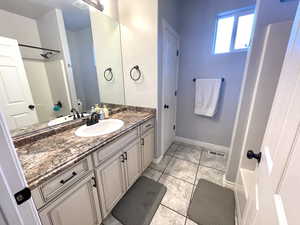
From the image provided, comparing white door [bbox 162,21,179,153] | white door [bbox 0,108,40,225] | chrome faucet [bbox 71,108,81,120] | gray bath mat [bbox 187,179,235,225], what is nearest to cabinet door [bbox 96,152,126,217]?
white door [bbox 0,108,40,225]

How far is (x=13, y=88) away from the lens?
3.24 ft

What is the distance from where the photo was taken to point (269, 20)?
44.3 inches

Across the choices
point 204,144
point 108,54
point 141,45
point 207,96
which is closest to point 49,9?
point 108,54

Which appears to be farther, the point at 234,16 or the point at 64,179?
the point at 234,16

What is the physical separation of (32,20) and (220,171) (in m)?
2.81

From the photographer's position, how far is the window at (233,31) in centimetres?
192

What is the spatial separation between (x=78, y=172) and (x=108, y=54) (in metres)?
1.61

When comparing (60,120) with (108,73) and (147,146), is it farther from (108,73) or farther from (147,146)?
(147,146)

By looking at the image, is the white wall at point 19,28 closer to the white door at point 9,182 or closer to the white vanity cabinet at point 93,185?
the white door at point 9,182

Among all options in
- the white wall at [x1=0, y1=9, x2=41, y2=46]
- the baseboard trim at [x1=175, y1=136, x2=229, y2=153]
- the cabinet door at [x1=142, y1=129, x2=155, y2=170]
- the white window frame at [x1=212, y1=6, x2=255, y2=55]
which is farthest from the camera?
the baseboard trim at [x1=175, y1=136, x2=229, y2=153]

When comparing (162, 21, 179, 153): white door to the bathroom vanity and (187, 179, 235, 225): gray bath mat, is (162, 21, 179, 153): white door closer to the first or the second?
the bathroom vanity

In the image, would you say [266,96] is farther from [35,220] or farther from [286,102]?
[35,220]

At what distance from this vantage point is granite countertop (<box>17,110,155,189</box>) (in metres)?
0.73

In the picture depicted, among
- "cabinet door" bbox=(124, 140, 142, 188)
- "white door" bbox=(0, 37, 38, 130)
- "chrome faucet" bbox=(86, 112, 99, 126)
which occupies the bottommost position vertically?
"cabinet door" bbox=(124, 140, 142, 188)
